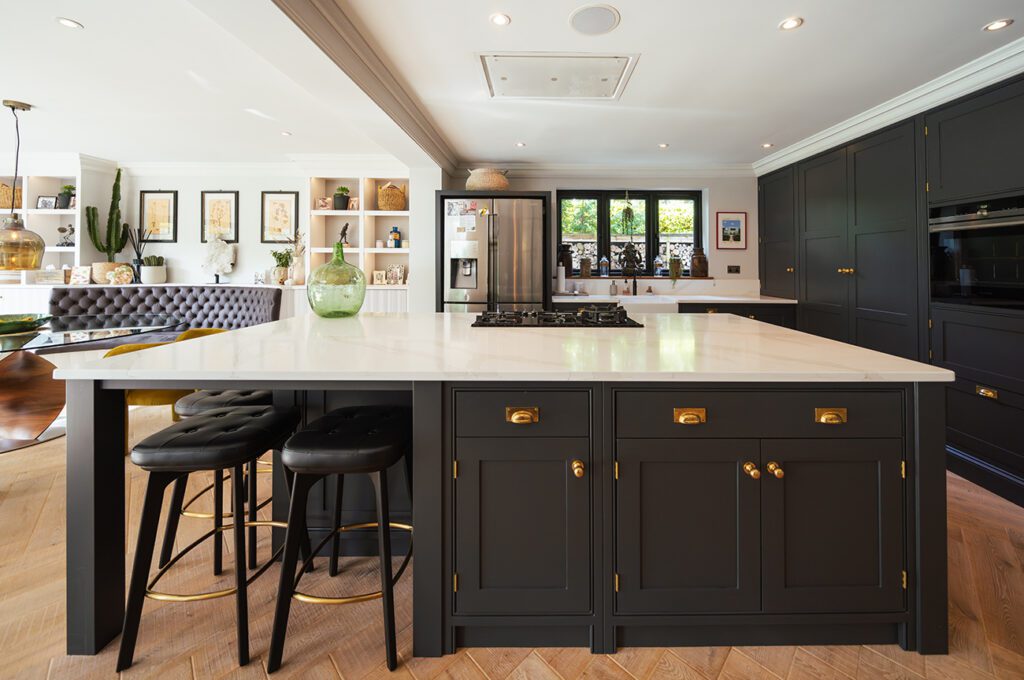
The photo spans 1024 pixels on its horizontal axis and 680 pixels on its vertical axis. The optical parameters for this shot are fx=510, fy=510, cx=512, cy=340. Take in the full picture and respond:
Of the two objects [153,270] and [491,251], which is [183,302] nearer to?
[153,270]

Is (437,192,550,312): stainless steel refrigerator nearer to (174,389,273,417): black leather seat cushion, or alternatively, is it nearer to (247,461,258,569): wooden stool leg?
(174,389,273,417): black leather seat cushion

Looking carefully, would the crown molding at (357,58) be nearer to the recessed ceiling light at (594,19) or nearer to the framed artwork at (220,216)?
the recessed ceiling light at (594,19)

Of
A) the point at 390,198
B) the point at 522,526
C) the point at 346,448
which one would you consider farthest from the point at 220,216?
the point at 522,526

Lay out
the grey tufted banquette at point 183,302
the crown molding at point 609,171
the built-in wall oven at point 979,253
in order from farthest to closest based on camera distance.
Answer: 1. the crown molding at point 609,171
2. the grey tufted banquette at point 183,302
3. the built-in wall oven at point 979,253

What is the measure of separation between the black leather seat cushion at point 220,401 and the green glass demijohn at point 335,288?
58 centimetres

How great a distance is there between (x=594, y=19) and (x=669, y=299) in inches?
123

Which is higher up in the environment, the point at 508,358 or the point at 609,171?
the point at 609,171

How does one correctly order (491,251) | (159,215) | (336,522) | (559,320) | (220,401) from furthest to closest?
(159,215)
(491,251)
(559,320)
(220,401)
(336,522)

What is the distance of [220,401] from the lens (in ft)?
6.17

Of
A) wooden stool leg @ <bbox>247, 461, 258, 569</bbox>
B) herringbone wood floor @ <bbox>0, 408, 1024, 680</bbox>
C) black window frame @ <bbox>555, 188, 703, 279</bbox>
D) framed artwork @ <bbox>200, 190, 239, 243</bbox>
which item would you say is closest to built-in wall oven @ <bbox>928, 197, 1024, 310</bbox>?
herringbone wood floor @ <bbox>0, 408, 1024, 680</bbox>

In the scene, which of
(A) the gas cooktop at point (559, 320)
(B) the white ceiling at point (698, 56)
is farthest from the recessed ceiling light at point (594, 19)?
(A) the gas cooktop at point (559, 320)

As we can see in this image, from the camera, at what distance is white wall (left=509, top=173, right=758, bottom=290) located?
541 cm

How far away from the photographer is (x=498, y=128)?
160 inches

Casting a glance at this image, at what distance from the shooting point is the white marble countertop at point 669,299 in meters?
4.80
